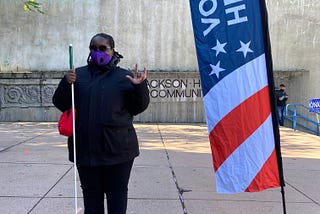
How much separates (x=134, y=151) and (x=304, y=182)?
4.07 metres

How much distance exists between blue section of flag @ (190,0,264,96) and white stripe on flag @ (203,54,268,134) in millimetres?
48

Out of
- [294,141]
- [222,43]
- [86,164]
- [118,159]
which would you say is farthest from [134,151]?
[294,141]

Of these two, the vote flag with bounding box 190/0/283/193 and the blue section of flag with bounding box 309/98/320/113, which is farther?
the blue section of flag with bounding box 309/98/320/113

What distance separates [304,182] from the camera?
20.0ft

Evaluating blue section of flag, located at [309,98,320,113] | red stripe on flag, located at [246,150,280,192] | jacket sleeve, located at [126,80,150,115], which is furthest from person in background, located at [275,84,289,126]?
jacket sleeve, located at [126,80,150,115]

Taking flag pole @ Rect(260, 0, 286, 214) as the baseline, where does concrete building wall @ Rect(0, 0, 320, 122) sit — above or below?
above

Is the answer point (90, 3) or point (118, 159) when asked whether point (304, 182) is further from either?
point (90, 3)

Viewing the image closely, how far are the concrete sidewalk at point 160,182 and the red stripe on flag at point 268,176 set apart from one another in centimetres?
119

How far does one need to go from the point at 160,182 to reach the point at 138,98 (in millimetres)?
3141

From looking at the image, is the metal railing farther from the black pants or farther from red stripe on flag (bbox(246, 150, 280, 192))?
the black pants

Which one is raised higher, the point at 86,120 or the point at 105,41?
the point at 105,41

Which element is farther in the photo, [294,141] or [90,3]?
[90,3]

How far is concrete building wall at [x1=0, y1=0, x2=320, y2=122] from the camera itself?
15.2m

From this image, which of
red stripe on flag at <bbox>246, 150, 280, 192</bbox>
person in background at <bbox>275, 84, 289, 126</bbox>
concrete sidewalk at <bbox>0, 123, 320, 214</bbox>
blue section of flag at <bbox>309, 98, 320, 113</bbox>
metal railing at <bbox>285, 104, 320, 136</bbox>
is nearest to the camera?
red stripe on flag at <bbox>246, 150, 280, 192</bbox>
